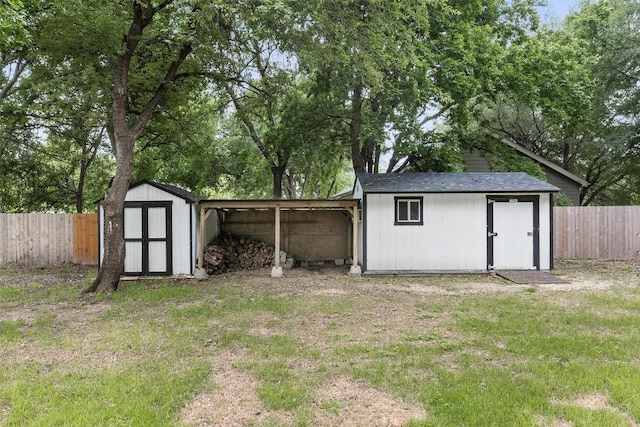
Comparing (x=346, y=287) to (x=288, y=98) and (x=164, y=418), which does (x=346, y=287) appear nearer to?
(x=164, y=418)

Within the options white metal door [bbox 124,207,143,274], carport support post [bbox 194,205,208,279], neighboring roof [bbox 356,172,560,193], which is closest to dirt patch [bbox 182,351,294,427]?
carport support post [bbox 194,205,208,279]

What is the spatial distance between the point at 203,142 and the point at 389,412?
36.7 feet

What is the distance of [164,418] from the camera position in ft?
8.95

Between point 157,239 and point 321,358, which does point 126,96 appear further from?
point 321,358

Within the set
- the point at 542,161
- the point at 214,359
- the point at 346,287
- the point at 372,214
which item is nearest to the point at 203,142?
the point at 372,214

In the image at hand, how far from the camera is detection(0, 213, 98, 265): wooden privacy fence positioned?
10.4 m

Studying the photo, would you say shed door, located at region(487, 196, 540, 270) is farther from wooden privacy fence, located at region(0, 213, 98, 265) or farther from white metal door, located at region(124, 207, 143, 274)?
wooden privacy fence, located at region(0, 213, 98, 265)

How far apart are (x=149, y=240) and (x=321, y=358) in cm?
626

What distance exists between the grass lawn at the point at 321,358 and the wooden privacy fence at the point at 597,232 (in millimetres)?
4413

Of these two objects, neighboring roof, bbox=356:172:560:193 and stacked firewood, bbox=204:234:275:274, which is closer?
neighboring roof, bbox=356:172:560:193

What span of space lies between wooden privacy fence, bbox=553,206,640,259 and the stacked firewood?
8145 mm

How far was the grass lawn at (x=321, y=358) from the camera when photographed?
282cm

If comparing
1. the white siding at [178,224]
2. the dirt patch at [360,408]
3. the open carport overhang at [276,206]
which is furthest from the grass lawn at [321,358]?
the open carport overhang at [276,206]

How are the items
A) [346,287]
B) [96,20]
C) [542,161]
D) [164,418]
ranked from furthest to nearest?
[542,161], [346,287], [96,20], [164,418]
